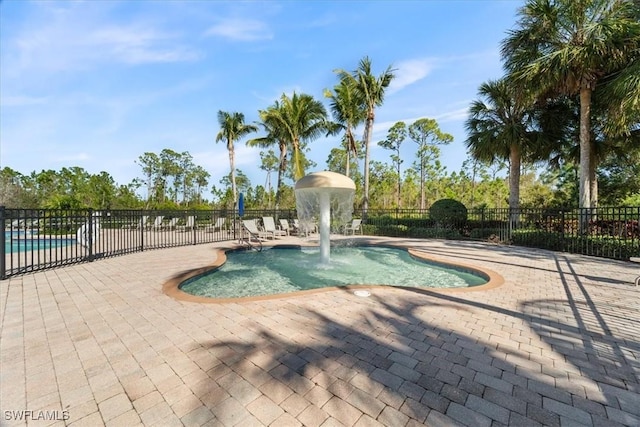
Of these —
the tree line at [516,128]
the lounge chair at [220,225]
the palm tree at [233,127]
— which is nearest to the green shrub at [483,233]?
the tree line at [516,128]

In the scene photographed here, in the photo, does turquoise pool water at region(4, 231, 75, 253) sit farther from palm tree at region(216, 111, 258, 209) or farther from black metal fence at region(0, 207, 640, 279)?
palm tree at region(216, 111, 258, 209)

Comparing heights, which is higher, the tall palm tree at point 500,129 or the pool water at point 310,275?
the tall palm tree at point 500,129

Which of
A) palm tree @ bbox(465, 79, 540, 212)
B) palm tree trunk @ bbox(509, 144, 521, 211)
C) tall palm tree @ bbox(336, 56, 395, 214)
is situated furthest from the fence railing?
palm tree trunk @ bbox(509, 144, 521, 211)

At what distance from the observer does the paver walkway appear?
1.78 metres

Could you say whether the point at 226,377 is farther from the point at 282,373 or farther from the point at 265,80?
the point at 265,80

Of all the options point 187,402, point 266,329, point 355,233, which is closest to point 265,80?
point 355,233

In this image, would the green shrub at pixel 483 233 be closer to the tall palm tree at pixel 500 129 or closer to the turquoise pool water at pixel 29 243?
the tall palm tree at pixel 500 129

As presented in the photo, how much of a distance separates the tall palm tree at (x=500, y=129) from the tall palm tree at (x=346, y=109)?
685 centimetres

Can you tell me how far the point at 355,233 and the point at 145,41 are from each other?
40.0ft

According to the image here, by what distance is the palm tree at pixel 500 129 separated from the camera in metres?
12.8

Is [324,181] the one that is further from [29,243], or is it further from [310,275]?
[29,243]

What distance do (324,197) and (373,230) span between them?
8639 millimetres

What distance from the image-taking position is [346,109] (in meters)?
18.0

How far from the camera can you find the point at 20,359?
2.40 meters
